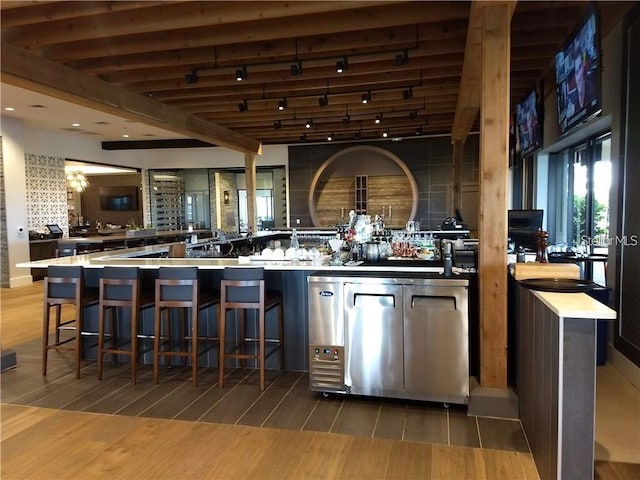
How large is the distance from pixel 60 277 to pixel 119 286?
0.55m

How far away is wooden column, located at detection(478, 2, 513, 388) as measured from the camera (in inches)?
117

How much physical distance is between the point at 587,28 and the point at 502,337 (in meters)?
2.30

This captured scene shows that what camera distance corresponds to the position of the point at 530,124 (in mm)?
5832

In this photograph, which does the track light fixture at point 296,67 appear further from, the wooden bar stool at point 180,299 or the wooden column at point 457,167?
the wooden column at point 457,167

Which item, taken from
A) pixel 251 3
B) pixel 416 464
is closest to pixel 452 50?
pixel 251 3

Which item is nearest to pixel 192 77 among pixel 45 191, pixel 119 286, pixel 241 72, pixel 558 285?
pixel 241 72

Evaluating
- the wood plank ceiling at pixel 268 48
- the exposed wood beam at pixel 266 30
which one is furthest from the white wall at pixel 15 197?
the exposed wood beam at pixel 266 30

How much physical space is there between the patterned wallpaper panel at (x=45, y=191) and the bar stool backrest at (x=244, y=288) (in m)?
7.89

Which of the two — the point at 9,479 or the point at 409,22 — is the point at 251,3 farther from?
the point at 9,479

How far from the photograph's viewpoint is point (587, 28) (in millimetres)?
3238

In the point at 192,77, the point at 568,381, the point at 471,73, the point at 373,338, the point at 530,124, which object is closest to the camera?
the point at 568,381

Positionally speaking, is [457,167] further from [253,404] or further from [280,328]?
[253,404]

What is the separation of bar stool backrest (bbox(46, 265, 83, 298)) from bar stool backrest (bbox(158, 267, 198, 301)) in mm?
790

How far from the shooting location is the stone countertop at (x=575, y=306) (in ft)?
6.10
